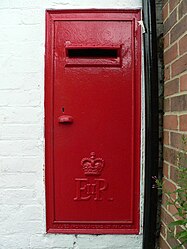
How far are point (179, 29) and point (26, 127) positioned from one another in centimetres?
124

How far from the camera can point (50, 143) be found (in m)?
2.21

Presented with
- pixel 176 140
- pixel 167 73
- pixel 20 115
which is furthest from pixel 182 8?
pixel 20 115

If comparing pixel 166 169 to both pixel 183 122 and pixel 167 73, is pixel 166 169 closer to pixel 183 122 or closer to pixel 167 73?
pixel 183 122

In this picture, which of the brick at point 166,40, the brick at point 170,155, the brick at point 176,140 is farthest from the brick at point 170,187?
the brick at point 166,40

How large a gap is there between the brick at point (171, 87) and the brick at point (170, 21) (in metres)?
0.36

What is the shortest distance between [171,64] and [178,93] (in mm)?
244

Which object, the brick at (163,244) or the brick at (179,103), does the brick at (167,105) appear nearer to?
the brick at (179,103)

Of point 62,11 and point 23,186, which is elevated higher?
point 62,11

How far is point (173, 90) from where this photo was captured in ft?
6.27

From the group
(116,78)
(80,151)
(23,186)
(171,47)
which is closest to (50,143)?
(80,151)

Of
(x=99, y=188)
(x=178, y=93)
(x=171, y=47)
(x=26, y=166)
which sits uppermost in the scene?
(x=171, y=47)

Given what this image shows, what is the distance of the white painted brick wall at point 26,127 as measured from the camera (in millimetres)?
2227

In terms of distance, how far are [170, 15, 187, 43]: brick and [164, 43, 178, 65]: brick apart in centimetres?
5

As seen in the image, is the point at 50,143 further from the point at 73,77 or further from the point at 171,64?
the point at 171,64
